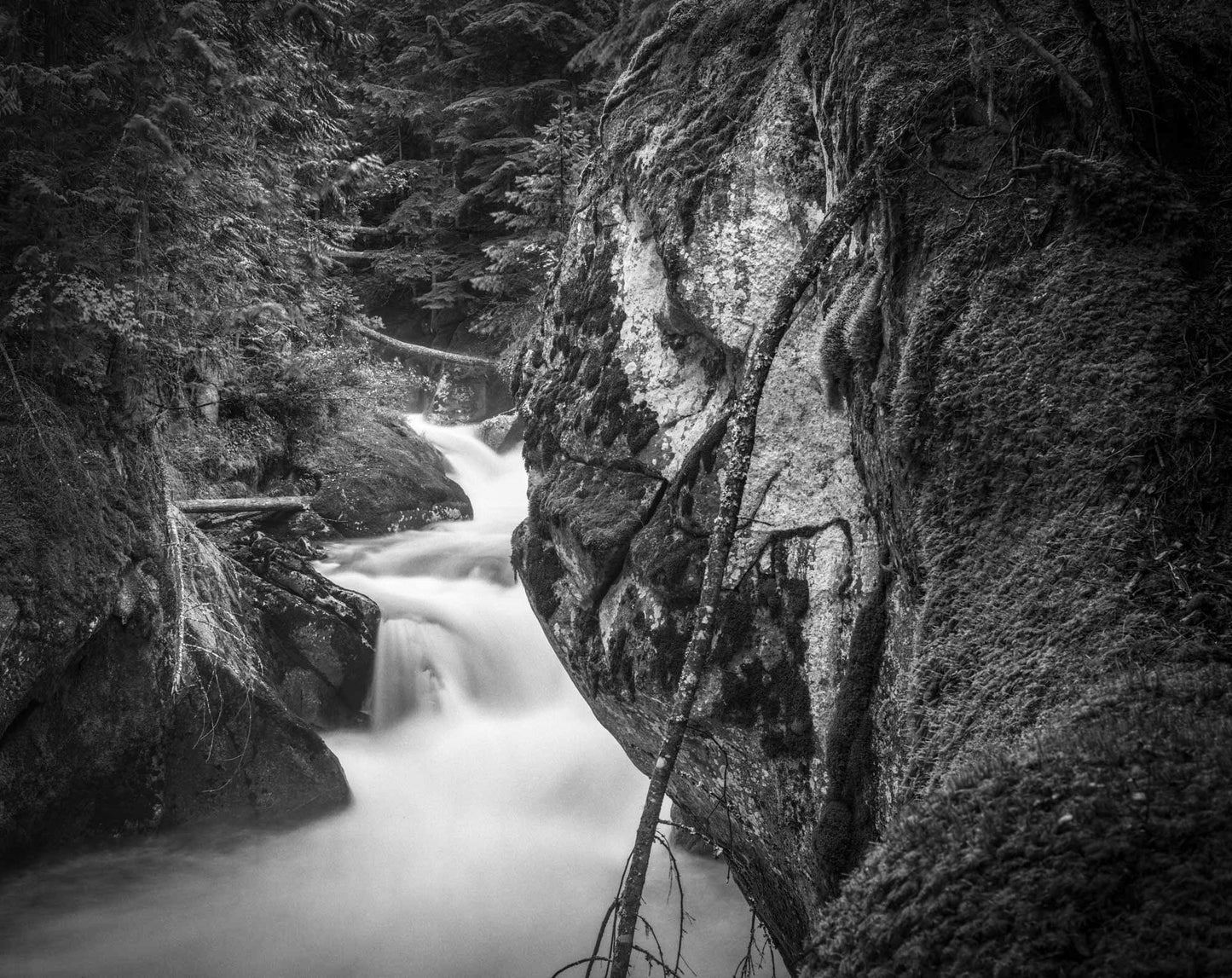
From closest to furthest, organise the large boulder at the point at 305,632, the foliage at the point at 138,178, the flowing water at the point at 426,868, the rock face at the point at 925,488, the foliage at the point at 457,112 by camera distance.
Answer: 1. the rock face at the point at 925,488
2. the flowing water at the point at 426,868
3. the foliage at the point at 138,178
4. the large boulder at the point at 305,632
5. the foliage at the point at 457,112

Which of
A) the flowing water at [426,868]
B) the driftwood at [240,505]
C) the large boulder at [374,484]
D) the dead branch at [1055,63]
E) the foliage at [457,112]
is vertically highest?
the foliage at [457,112]

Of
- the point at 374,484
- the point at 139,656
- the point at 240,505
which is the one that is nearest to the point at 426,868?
the point at 139,656

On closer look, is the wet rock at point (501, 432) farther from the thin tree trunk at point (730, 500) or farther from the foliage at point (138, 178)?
the thin tree trunk at point (730, 500)

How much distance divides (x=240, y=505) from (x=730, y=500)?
7934 millimetres

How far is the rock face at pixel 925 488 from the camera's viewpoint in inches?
55.1

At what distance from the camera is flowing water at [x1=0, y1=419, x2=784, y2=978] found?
5.27 metres

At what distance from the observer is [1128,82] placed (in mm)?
2354

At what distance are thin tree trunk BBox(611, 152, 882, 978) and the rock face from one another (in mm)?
253

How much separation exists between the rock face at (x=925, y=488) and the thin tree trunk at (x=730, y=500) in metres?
0.25

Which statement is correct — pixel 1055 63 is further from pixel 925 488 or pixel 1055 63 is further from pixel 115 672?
pixel 115 672

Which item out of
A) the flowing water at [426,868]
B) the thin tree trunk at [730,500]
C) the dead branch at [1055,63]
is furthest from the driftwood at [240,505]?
the dead branch at [1055,63]

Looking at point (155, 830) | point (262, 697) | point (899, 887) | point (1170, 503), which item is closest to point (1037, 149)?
point (1170, 503)

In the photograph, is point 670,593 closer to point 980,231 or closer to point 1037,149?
point 980,231

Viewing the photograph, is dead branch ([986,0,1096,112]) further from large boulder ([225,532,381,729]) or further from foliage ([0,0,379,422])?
large boulder ([225,532,381,729])
